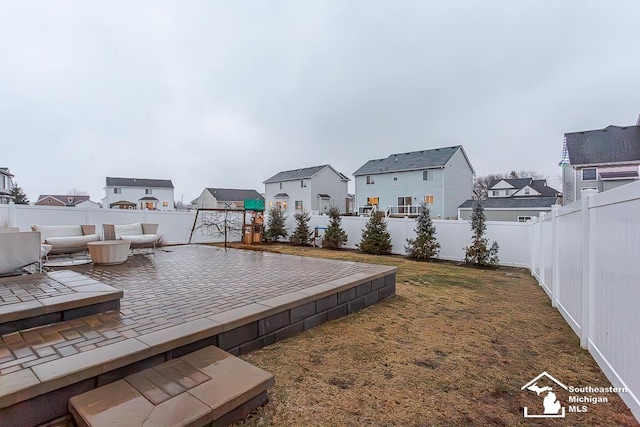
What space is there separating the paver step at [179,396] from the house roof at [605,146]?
21.4m

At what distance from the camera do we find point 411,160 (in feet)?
85.6

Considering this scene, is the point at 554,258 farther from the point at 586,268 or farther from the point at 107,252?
the point at 107,252

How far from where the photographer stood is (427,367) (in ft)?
8.94

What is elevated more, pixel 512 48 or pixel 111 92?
pixel 512 48

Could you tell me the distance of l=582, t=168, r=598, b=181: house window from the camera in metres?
17.2

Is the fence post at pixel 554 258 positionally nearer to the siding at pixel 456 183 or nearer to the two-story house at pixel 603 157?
the two-story house at pixel 603 157

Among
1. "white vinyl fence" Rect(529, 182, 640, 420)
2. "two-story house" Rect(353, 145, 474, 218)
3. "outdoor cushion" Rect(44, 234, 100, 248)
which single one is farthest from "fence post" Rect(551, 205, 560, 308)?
"two-story house" Rect(353, 145, 474, 218)

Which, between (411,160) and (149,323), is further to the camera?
(411,160)

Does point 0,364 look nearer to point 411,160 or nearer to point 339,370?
point 339,370

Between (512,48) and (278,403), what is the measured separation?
1175 centimetres

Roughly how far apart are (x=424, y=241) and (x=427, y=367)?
25.2 ft

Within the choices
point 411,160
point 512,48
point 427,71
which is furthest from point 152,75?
point 411,160

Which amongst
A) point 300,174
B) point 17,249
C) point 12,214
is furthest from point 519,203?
point 12,214

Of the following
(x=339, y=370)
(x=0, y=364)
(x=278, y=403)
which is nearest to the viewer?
(x=0, y=364)
